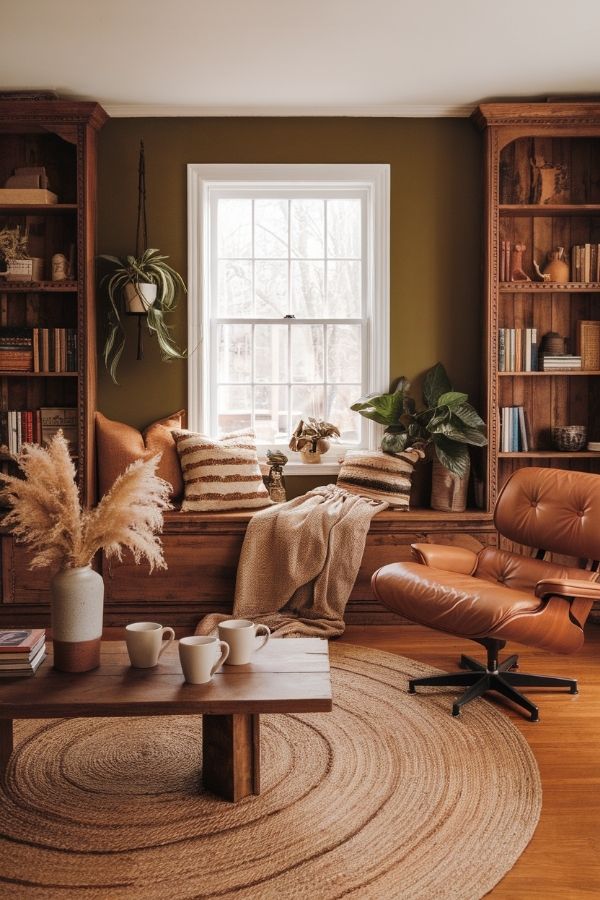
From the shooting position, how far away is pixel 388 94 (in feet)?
14.4

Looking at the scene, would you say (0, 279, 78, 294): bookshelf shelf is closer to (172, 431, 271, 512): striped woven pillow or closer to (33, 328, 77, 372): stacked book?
(33, 328, 77, 372): stacked book

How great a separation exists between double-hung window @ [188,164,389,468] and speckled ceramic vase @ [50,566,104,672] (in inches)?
92.4

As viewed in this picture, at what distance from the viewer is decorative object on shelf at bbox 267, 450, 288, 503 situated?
458 cm

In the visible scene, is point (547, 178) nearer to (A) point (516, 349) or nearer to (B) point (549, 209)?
(B) point (549, 209)

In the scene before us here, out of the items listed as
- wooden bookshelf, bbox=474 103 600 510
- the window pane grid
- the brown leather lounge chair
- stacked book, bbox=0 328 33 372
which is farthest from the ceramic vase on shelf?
stacked book, bbox=0 328 33 372

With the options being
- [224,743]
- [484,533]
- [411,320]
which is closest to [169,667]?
[224,743]

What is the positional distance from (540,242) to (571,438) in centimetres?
116

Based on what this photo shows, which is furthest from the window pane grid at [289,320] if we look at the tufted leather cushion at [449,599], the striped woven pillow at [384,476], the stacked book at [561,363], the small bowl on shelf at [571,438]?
the tufted leather cushion at [449,599]

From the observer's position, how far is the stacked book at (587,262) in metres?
4.55

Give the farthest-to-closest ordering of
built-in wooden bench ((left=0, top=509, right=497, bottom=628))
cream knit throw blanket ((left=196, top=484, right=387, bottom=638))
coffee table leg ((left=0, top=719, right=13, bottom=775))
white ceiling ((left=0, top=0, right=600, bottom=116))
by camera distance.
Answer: built-in wooden bench ((left=0, top=509, right=497, bottom=628)), cream knit throw blanket ((left=196, top=484, right=387, bottom=638)), white ceiling ((left=0, top=0, right=600, bottom=116)), coffee table leg ((left=0, top=719, right=13, bottom=775))

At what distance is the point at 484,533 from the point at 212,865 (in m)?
2.64

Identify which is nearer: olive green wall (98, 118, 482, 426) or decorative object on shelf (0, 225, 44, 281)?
decorative object on shelf (0, 225, 44, 281)

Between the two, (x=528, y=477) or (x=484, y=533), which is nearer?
(x=528, y=477)

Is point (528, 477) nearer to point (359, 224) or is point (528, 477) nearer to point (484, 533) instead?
point (484, 533)
